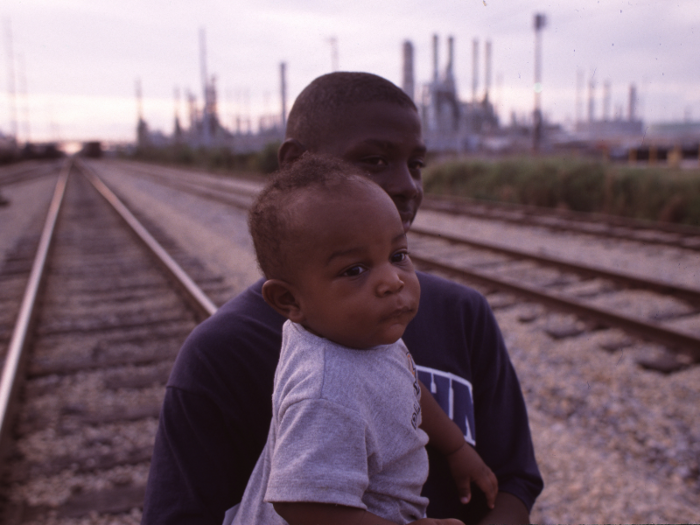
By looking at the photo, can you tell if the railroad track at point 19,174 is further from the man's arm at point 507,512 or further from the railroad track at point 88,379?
the man's arm at point 507,512

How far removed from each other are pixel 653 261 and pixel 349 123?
24.6 ft

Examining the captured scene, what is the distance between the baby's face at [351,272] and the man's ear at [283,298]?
44mm

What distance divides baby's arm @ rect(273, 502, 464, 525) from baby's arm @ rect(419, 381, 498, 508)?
12.8 inches

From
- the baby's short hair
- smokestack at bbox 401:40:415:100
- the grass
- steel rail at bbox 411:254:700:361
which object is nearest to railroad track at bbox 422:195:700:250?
the grass

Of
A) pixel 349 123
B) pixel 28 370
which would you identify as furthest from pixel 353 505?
pixel 28 370

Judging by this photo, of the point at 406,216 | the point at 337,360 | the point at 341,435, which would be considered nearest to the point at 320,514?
the point at 341,435

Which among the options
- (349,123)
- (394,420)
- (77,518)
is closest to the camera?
(394,420)

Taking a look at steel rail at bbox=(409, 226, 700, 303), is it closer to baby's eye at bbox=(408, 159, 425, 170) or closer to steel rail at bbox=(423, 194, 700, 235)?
baby's eye at bbox=(408, 159, 425, 170)

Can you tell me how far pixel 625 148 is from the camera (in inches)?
1069

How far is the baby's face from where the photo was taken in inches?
44.1

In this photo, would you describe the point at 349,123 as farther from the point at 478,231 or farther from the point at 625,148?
the point at 625,148

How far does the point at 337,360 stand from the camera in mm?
1103

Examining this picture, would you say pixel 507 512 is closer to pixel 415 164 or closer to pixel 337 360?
pixel 337 360

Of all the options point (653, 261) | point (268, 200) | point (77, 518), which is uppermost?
point (268, 200)
